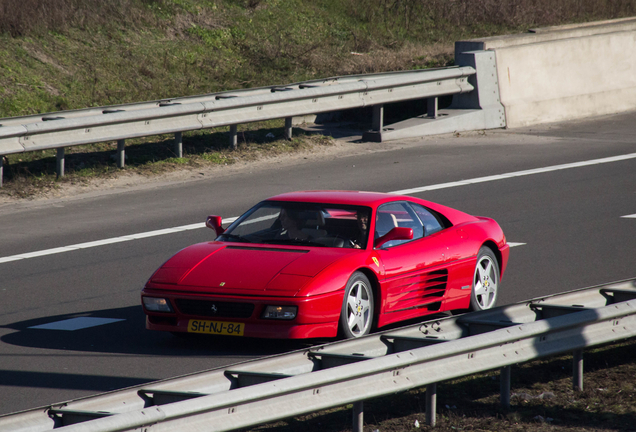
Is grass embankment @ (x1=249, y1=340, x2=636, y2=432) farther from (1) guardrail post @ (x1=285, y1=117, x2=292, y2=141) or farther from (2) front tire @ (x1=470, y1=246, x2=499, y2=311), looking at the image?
(1) guardrail post @ (x1=285, y1=117, x2=292, y2=141)

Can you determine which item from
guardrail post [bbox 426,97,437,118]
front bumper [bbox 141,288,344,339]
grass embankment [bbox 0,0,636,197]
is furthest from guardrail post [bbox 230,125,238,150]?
front bumper [bbox 141,288,344,339]

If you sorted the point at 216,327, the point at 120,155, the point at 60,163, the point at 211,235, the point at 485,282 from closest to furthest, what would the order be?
the point at 216,327, the point at 485,282, the point at 211,235, the point at 60,163, the point at 120,155

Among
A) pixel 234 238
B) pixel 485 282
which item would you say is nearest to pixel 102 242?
pixel 234 238

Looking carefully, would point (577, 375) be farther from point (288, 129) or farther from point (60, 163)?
point (288, 129)

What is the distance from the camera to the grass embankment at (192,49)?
17.9 metres

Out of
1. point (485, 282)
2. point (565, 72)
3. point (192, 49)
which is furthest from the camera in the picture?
point (192, 49)

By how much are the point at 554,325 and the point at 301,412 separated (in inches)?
82.3

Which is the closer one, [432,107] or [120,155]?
[120,155]

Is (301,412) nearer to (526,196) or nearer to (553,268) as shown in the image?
(553,268)

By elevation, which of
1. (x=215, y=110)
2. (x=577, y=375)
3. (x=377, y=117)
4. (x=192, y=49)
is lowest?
(x=577, y=375)

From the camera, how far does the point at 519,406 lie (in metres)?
6.96

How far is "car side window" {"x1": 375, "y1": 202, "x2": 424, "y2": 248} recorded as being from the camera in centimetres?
917

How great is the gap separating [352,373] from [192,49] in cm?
1931

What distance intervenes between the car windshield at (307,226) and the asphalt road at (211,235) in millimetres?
977
